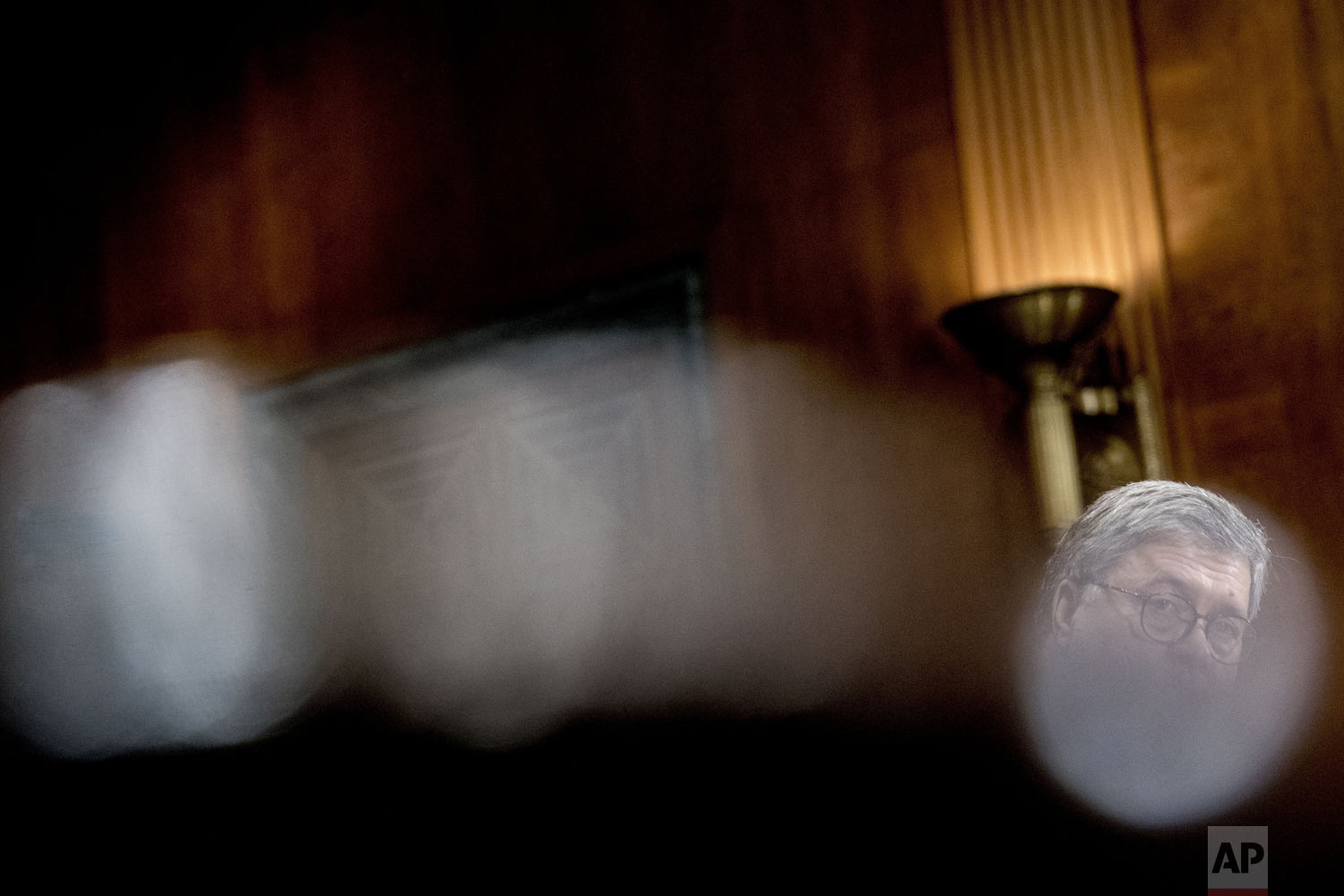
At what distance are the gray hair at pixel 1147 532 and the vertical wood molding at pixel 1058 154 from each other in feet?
3.60

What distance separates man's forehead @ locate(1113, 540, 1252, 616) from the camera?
2.08 metres

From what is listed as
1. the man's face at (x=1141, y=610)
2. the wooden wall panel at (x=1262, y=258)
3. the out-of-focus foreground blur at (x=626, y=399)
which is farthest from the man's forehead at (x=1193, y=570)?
the wooden wall panel at (x=1262, y=258)

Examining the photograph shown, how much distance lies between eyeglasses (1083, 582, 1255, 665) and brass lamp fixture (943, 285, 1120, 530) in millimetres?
1172

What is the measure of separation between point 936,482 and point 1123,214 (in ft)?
2.92

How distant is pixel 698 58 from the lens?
14.2 ft

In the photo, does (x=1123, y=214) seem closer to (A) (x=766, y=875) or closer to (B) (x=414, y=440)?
(A) (x=766, y=875)

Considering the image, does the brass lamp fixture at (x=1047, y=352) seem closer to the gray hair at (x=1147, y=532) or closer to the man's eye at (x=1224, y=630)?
the gray hair at (x=1147, y=532)

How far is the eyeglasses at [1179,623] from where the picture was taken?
6.71 ft

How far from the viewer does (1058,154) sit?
356cm

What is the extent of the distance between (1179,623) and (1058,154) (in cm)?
189

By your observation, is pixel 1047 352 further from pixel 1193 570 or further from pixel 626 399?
pixel 626 399

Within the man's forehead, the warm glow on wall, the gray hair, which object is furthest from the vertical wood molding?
the man's forehead

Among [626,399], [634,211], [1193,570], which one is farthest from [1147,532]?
[634,211]

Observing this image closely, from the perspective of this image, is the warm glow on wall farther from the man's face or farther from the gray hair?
the man's face
